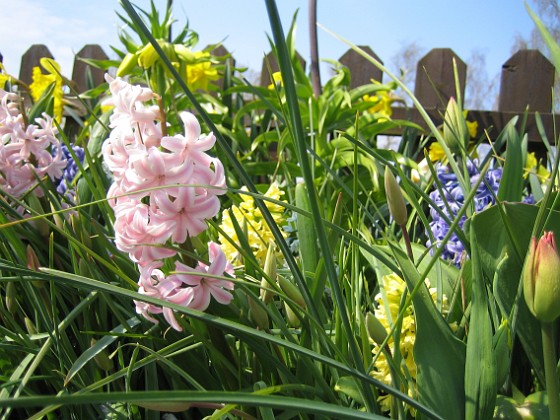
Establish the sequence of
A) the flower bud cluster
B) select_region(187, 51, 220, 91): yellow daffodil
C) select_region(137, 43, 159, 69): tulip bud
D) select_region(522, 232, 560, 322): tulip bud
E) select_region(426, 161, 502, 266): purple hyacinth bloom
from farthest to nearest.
Result: 1. select_region(187, 51, 220, 91): yellow daffodil
2. select_region(137, 43, 159, 69): tulip bud
3. select_region(426, 161, 502, 266): purple hyacinth bloom
4. the flower bud cluster
5. select_region(522, 232, 560, 322): tulip bud

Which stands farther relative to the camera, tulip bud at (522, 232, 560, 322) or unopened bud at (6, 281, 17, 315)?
unopened bud at (6, 281, 17, 315)

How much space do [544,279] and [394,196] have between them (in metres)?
0.17

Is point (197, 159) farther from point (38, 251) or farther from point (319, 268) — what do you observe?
point (38, 251)

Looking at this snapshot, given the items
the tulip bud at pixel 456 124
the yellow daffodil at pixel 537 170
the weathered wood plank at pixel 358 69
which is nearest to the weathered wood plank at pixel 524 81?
the weathered wood plank at pixel 358 69

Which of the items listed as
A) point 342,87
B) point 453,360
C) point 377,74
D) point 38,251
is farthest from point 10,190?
point 377,74

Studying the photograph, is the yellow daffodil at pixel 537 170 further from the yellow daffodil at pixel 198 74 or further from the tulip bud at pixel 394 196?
the yellow daffodil at pixel 198 74

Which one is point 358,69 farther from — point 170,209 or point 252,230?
point 170,209

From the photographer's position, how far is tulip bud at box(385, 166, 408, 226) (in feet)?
1.54

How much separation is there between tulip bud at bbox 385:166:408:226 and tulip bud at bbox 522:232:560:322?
0.51 ft

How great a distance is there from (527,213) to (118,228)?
1.04 feet

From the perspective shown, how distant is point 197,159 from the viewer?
18.0 inches

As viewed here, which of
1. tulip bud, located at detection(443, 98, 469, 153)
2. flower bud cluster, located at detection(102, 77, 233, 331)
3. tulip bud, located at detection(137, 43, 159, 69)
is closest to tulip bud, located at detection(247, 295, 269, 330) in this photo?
flower bud cluster, located at detection(102, 77, 233, 331)

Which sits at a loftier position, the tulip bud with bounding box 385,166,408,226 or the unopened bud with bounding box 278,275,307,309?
the tulip bud with bounding box 385,166,408,226

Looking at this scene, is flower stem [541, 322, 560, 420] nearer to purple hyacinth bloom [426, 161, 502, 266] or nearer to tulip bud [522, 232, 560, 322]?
tulip bud [522, 232, 560, 322]
